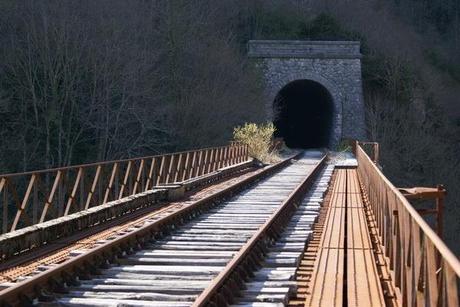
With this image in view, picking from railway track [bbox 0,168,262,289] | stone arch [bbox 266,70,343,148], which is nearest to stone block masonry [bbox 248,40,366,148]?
stone arch [bbox 266,70,343,148]

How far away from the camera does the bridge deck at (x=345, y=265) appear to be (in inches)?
288

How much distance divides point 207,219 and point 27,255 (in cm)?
442

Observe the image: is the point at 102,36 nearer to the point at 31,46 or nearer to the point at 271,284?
the point at 31,46

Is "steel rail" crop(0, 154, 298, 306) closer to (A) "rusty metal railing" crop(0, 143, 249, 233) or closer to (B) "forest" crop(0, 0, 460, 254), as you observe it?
(A) "rusty metal railing" crop(0, 143, 249, 233)

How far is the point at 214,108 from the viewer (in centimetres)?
3844

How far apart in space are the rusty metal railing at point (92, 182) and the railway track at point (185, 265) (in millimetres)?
1556

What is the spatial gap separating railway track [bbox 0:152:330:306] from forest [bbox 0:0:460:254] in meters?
16.8

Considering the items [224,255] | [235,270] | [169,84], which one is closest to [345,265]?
[224,255]

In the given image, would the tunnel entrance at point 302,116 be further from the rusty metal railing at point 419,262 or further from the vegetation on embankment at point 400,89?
the rusty metal railing at point 419,262

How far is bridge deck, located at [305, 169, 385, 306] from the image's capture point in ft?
24.0

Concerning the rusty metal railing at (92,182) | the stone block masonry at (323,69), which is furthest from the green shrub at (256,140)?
the stone block masonry at (323,69)

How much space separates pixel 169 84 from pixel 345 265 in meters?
29.5

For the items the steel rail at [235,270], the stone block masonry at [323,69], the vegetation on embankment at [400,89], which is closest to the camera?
the steel rail at [235,270]

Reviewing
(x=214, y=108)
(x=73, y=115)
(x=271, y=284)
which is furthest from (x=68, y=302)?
(x=214, y=108)
